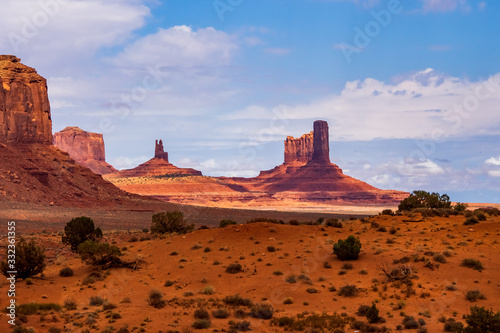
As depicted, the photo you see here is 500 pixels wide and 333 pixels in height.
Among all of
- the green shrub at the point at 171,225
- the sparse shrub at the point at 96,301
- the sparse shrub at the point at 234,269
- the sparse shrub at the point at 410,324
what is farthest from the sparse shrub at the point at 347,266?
the green shrub at the point at 171,225

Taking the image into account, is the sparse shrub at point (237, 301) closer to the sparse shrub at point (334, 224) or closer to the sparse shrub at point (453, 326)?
the sparse shrub at point (453, 326)

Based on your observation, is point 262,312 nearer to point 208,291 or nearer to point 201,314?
point 201,314

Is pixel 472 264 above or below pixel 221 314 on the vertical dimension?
above

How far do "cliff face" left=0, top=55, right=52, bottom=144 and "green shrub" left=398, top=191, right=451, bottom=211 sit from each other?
8580 cm

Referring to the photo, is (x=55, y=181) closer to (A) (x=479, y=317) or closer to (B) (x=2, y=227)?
(B) (x=2, y=227)

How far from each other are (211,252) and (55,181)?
78.9 m

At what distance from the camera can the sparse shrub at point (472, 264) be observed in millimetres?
24609

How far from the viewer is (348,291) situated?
22.1 m

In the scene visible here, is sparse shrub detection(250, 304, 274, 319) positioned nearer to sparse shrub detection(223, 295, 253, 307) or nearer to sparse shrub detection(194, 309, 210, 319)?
sparse shrub detection(223, 295, 253, 307)

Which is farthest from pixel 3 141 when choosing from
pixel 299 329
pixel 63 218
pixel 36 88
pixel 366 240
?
pixel 299 329

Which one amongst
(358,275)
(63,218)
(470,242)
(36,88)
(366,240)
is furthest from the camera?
(36,88)

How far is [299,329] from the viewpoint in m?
18.1

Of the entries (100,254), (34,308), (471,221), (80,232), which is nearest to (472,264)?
(471,221)

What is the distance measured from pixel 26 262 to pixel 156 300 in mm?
7711
